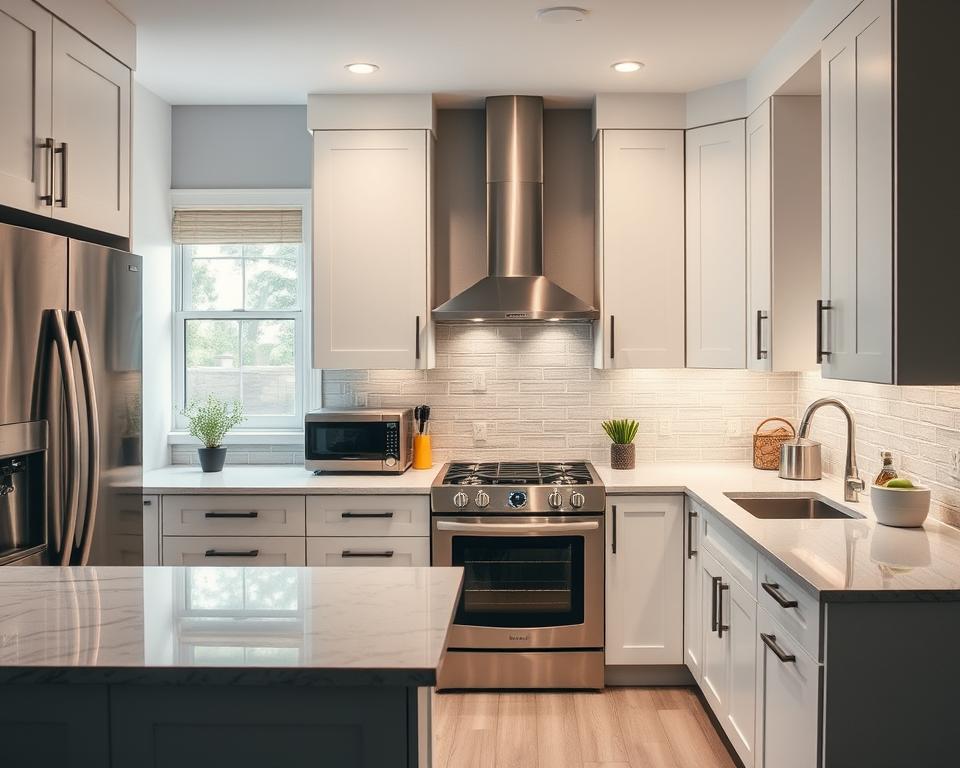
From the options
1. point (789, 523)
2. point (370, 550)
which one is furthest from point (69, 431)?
point (789, 523)

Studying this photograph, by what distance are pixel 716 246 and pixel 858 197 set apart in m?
1.38

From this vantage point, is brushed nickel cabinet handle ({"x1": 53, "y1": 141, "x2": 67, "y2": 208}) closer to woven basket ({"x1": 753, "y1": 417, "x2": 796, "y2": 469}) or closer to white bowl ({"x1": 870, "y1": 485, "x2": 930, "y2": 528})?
white bowl ({"x1": 870, "y1": 485, "x2": 930, "y2": 528})

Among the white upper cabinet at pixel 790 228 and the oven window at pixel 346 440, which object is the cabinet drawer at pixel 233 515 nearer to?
the oven window at pixel 346 440

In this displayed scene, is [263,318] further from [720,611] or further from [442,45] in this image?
[720,611]

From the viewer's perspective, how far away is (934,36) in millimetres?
2197

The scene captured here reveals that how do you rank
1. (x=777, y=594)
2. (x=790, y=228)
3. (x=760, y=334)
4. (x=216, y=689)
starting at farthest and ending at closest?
1. (x=760, y=334)
2. (x=790, y=228)
3. (x=777, y=594)
4. (x=216, y=689)

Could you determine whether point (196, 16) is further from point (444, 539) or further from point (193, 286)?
point (444, 539)

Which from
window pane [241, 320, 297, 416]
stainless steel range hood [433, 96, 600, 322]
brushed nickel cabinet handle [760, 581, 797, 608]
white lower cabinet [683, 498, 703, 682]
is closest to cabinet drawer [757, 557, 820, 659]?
brushed nickel cabinet handle [760, 581, 797, 608]

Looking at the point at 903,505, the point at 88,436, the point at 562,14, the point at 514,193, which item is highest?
the point at 562,14

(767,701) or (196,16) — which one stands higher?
(196,16)

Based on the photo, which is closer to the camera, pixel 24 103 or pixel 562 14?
pixel 24 103

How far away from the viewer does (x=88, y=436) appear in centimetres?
250

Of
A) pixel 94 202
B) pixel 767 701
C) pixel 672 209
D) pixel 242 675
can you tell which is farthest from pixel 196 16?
pixel 767 701

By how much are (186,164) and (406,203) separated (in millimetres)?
1204
